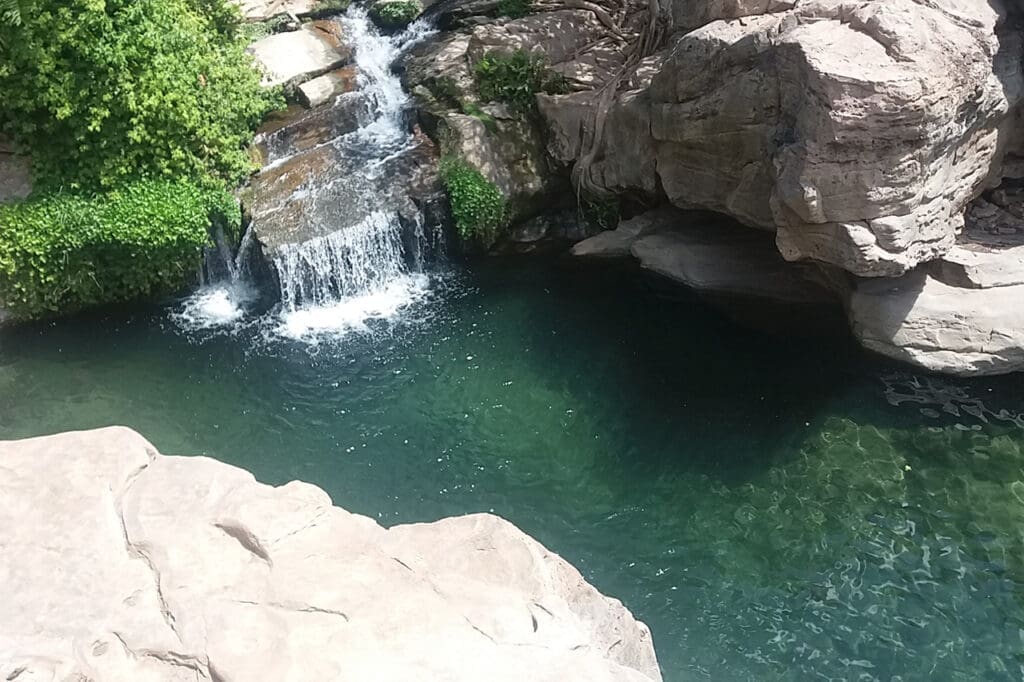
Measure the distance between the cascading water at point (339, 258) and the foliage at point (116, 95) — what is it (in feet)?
3.68

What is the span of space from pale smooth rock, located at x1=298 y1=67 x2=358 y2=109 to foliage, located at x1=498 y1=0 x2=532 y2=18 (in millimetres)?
2720

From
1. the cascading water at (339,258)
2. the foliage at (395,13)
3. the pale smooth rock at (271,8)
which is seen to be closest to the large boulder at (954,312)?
the cascading water at (339,258)

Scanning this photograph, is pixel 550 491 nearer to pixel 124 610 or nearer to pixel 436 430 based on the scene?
pixel 436 430

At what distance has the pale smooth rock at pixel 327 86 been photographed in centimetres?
1273

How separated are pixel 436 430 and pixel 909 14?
617cm

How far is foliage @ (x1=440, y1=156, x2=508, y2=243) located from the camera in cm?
1127

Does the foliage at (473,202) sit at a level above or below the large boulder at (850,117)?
below

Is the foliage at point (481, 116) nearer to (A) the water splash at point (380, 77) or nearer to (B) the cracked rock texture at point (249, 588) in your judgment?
(A) the water splash at point (380, 77)

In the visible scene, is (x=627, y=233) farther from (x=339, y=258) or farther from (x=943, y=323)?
(x=943, y=323)

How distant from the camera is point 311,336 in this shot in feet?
34.7

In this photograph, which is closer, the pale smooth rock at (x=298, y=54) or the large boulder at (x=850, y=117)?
the large boulder at (x=850, y=117)

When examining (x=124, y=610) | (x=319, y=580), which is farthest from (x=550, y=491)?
(x=124, y=610)

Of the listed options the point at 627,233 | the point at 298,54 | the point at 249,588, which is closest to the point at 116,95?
the point at 298,54

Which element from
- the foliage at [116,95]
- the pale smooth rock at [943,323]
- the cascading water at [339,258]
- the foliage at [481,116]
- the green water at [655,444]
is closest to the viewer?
the green water at [655,444]
